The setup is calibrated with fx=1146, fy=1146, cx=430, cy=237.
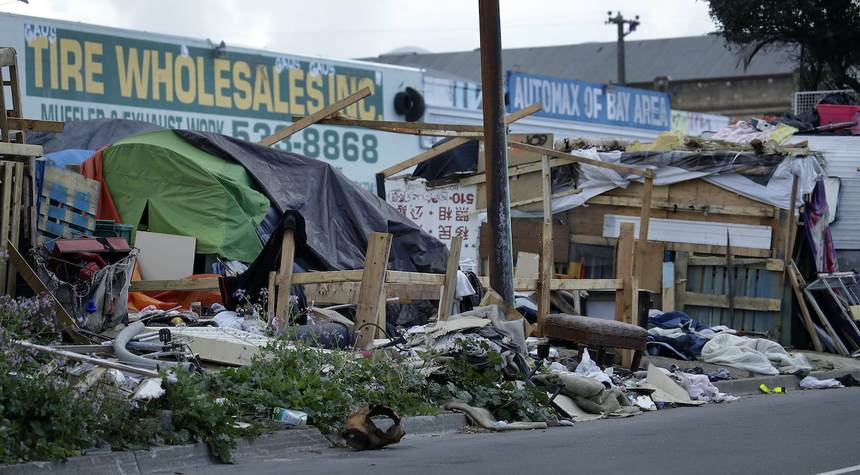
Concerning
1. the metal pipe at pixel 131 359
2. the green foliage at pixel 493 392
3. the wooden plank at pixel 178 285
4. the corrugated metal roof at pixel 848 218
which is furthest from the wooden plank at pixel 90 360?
the corrugated metal roof at pixel 848 218

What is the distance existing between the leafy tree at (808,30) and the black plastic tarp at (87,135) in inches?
655

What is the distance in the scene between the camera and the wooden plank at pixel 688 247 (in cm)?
1909

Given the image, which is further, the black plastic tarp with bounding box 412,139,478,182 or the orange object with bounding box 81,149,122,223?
the black plastic tarp with bounding box 412,139,478,182

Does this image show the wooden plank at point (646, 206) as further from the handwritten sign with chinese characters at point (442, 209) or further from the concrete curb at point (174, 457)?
the concrete curb at point (174, 457)

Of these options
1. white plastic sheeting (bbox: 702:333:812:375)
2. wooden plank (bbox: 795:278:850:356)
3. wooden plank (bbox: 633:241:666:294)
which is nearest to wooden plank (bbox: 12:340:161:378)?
white plastic sheeting (bbox: 702:333:812:375)

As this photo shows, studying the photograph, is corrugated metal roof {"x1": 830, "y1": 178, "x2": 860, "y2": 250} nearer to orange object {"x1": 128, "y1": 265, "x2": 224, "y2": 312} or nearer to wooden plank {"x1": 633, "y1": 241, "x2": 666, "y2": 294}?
wooden plank {"x1": 633, "y1": 241, "x2": 666, "y2": 294}

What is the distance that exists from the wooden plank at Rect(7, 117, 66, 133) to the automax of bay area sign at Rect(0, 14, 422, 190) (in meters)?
11.7

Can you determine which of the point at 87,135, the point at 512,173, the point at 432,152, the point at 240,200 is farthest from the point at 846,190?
the point at 87,135

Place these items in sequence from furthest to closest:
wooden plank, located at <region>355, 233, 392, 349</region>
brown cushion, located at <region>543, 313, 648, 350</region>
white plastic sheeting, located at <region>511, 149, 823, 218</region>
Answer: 1. white plastic sheeting, located at <region>511, 149, 823, 218</region>
2. brown cushion, located at <region>543, 313, 648, 350</region>
3. wooden plank, located at <region>355, 233, 392, 349</region>

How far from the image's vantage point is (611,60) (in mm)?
70250

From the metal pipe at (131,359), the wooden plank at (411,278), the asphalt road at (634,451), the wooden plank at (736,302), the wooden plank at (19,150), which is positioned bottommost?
the asphalt road at (634,451)

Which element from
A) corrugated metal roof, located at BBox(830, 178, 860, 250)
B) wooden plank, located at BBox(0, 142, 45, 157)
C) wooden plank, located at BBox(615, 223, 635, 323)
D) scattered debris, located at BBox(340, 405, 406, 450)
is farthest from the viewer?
corrugated metal roof, located at BBox(830, 178, 860, 250)

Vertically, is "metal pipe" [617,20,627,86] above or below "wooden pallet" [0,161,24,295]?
above

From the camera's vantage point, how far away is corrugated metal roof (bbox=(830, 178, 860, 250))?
2003 centimetres
